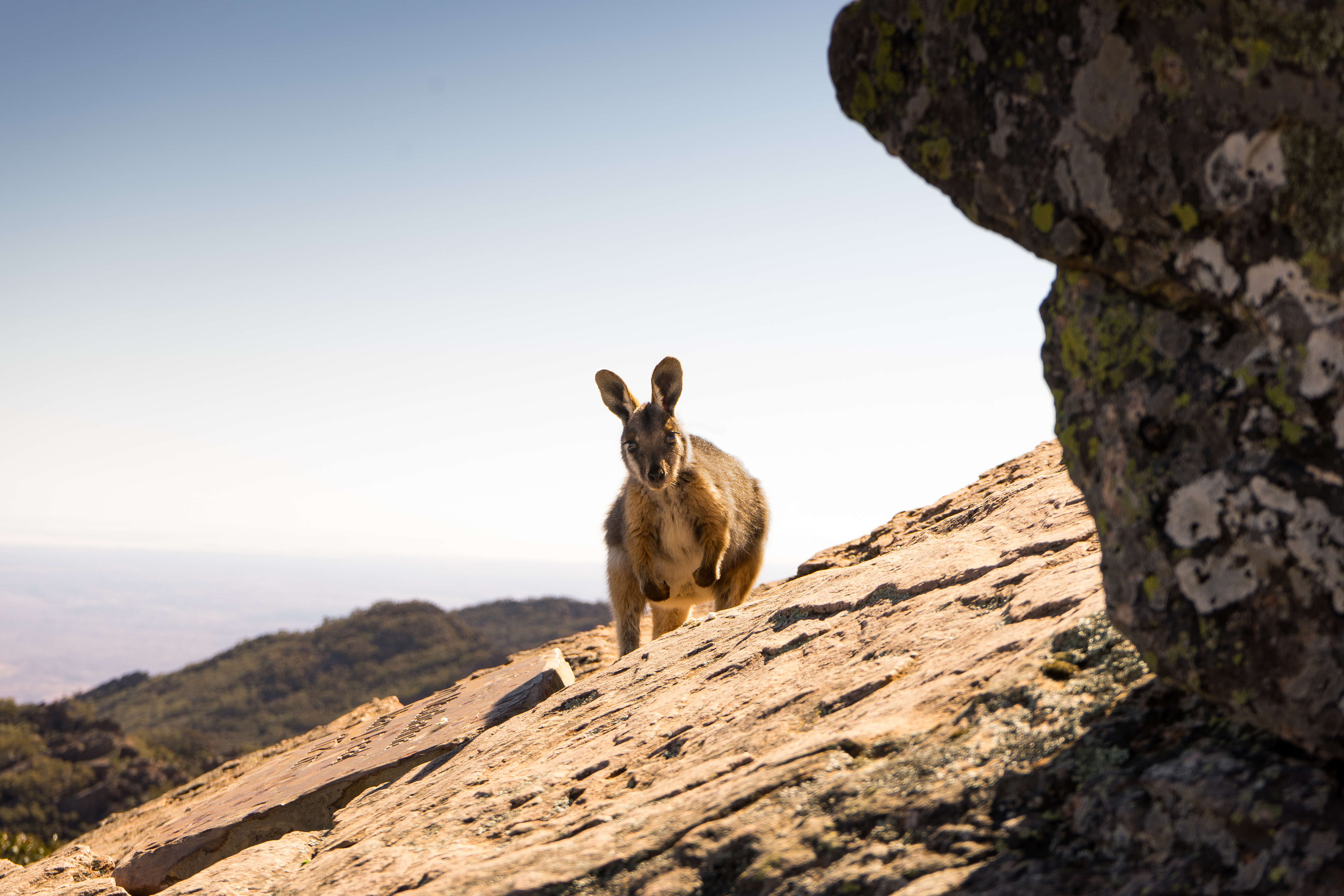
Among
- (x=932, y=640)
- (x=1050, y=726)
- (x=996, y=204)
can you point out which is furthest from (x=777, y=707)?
→ (x=996, y=204)

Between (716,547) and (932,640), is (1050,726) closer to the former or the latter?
(932,640)

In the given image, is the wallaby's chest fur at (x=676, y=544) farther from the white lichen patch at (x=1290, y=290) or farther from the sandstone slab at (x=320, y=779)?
the white lichen patch at (x=1290, y=290)

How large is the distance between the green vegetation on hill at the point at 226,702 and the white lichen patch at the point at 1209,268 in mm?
14145

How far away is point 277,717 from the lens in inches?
1574

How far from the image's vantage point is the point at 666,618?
960cm

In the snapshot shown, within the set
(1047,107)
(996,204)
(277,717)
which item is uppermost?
(1047,107)

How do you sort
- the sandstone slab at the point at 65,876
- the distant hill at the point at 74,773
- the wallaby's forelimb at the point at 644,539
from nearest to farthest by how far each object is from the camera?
the sandstone slab at the point at 65,876, the wallaby's forelimb at the point at 644,539, the distant hill at the point at 74,773

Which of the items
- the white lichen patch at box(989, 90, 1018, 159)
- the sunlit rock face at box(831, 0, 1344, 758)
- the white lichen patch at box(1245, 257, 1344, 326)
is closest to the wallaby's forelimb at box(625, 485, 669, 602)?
the sunlit rock face at box(831, 0, 1344, 758)

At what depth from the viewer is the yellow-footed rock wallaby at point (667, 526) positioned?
8906 millimetres

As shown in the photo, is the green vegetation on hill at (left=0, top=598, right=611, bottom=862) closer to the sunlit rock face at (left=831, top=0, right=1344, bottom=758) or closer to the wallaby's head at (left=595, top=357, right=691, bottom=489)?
the wallaby's head at (left=595, top=357, right=691, bottom=489)

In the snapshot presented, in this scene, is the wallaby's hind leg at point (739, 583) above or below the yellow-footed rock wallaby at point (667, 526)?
below

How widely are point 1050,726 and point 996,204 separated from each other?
1.81m

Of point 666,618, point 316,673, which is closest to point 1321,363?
point 666,618

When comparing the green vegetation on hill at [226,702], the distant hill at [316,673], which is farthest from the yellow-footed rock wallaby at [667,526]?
the distant hill at [316,673]
